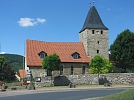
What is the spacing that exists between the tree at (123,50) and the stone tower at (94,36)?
190 cm

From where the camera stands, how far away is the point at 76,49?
47938mm

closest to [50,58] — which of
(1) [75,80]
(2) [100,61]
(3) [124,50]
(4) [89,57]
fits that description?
(1) [75,80]

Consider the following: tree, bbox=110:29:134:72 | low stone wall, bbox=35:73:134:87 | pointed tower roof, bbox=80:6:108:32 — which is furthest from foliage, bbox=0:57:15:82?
tree, bbox=110:29:134:72

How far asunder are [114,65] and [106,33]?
6.55 meters

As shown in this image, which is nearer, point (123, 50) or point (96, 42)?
point (123, 50)

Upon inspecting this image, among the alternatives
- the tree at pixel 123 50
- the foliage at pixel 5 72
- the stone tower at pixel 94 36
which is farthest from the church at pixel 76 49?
the foliage at pixel 5 72

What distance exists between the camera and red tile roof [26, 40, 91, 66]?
4303 cm

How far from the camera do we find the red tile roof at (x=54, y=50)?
4303cm

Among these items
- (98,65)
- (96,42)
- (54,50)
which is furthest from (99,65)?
(54,50)

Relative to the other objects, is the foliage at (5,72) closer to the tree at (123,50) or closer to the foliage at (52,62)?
the foliage at (52,62)

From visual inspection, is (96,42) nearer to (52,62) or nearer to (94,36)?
(94,36)

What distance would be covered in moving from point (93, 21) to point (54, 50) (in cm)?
1008

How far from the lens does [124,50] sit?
46.7m

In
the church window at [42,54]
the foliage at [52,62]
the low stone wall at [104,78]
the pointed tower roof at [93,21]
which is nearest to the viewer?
the foliage at [52,62]
